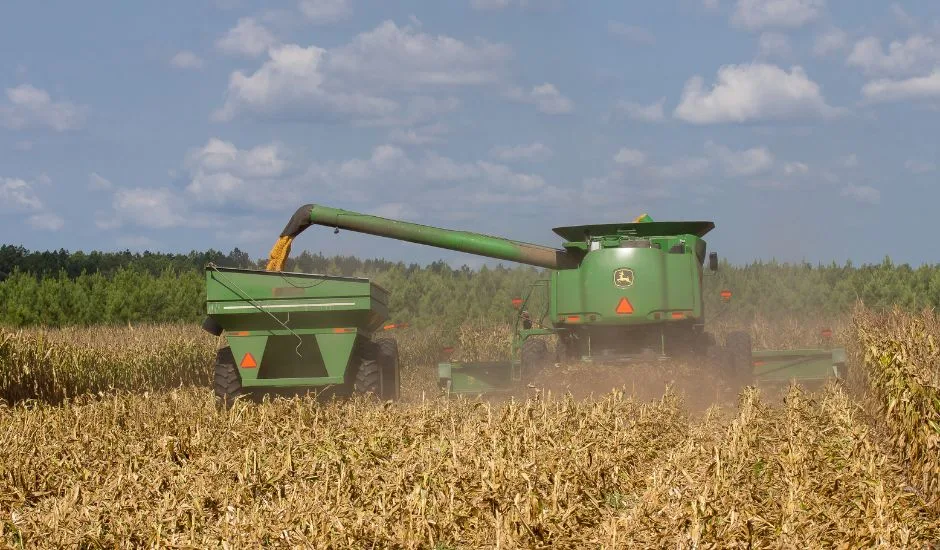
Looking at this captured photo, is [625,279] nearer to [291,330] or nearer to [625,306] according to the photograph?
[625,306]

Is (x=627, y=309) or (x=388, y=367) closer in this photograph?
(x=627, y=309)

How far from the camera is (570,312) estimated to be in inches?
560

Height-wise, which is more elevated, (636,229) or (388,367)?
(636,229)

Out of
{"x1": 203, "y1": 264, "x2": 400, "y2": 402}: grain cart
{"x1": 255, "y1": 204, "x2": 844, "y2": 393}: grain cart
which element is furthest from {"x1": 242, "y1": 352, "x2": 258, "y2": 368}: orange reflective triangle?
{"x1": 255, "y1": 204, "x2": 844, "y2": 393}: grain cart

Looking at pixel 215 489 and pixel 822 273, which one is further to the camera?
pixel 822 273

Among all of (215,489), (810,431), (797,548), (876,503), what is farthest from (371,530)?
(810,431)

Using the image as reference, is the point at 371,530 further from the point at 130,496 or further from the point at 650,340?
the point at 650,340

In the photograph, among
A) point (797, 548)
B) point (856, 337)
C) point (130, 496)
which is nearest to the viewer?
point (797, 548)

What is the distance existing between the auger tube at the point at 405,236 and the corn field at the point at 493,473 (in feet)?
12.0

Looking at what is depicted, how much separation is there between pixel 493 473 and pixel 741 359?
857cm

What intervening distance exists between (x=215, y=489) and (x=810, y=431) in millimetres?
4585

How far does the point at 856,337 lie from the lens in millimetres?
15453

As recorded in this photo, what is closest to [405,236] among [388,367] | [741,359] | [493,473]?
[388,367]

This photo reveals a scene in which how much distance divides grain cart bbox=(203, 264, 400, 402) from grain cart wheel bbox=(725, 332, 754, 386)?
443cm
